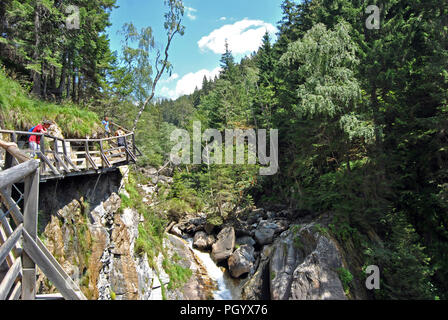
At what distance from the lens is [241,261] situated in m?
16.2

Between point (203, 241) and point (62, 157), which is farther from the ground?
point (62, 157)

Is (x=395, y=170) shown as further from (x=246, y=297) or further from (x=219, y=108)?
(x=219, y=108)

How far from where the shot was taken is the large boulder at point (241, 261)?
52.0 feet

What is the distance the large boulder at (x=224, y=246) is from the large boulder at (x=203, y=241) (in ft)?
2.85

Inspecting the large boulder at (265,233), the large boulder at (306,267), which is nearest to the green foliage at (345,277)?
the large boulder at (306,267)

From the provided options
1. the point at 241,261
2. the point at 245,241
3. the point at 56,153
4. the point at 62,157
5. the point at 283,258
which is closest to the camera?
the point at 56,153

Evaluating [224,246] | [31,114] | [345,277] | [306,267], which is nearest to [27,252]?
[31,114]

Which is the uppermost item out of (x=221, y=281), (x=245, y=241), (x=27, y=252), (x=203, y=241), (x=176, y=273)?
(x=27, y=252)

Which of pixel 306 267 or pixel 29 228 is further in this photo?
pixel 306 267

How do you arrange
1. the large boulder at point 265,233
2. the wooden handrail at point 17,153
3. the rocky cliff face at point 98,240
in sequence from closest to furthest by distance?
the wooden handrail at point 17,153, the rocky cliff face at point 98,240, the large boulder at point 265,233

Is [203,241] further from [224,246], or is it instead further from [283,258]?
[283,258]

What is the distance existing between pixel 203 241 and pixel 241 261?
4.26 m

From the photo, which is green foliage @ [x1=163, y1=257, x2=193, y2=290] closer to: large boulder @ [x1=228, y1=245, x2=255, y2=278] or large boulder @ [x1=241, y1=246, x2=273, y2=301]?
large boulder @ [x1=228, y1=245, x2=255, y2=278]

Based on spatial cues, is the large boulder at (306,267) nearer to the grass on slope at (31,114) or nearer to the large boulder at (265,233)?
the large boulder at (265,233)
